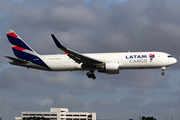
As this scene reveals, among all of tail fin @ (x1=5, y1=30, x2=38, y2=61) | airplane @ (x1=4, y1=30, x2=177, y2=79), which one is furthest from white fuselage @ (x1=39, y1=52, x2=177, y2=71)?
tail fin @ (x1=5, y1=30, x2=38, y2=61)

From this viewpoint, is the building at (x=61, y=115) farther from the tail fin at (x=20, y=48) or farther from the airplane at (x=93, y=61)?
the airplane at (x=93, y=61)

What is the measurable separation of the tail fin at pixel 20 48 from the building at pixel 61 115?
10860 cm

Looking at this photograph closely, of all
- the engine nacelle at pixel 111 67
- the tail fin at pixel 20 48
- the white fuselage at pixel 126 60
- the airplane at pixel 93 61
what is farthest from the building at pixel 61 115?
the engine nacelle at pixel 111 67

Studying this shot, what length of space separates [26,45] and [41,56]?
12.7 feet

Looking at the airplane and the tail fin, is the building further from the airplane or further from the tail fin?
the airplane

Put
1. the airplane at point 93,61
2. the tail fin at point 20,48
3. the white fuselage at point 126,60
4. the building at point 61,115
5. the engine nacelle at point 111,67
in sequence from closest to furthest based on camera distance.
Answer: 1. the engine nacelle at point 111,67
2. the airplane at point 93,61
3. the white fuselage at point 126,60
4. the tail fin at point 20,48
5. the building at point 61,115

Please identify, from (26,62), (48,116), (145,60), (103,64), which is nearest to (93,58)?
(103,64)

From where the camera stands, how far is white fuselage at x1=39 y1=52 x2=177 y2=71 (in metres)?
45.2

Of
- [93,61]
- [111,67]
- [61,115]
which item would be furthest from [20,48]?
[61,115]

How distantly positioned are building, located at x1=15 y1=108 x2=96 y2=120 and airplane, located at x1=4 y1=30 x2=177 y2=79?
4314 inches

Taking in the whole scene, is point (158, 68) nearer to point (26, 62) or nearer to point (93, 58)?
point (93, 58)

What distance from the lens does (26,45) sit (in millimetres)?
50062

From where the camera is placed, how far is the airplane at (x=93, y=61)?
1773 inches

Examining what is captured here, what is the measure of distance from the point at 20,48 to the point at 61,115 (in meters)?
112
